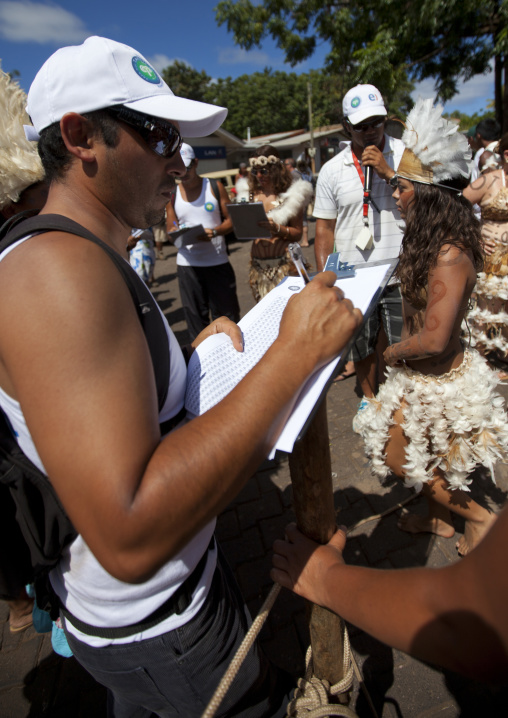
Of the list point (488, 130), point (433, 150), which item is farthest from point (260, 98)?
point (433, 150)

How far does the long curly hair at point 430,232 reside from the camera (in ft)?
6.73

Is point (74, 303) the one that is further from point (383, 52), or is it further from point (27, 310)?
point (383, 52)

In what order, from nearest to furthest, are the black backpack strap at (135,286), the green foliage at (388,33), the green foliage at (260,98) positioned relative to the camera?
the black backpack strap at (135,286), the green foliage at (388,33), the green foliage at (260,98)

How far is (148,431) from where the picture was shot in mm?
702

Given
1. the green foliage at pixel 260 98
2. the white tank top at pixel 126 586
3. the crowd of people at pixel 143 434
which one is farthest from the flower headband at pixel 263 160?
the green foliage at pixel 260 98

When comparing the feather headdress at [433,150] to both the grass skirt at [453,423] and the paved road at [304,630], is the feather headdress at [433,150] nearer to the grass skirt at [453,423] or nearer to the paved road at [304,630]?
the grass skirt at [453,423]

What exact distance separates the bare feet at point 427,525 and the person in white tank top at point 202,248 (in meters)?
2.93

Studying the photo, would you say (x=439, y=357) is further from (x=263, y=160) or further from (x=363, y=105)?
(x=263, y=160)

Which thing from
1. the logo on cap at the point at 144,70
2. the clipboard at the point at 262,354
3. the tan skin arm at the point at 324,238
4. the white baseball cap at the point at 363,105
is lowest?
the tan skin arm at the point at 324,238

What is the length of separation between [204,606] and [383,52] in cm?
1319

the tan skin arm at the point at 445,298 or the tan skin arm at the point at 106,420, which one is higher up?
the tan skin arm at the point at 106,420

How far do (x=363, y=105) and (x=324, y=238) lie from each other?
1.09 meters

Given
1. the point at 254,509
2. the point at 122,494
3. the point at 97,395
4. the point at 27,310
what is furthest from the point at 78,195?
the point at 254,509

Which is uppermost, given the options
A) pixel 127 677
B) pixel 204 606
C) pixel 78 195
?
pixel 78 195
